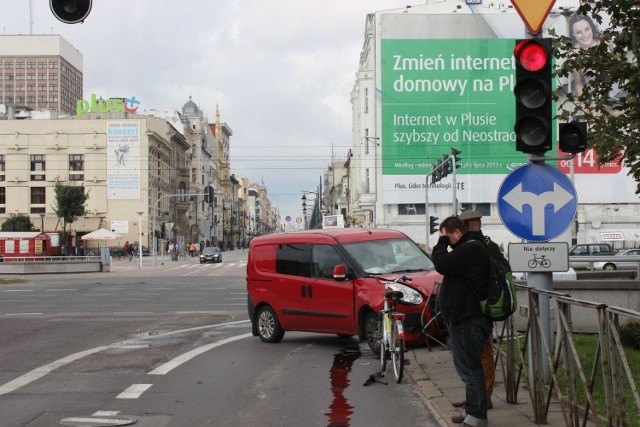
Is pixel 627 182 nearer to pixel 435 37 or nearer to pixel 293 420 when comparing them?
pixel 435 37

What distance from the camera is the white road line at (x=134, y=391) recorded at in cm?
901

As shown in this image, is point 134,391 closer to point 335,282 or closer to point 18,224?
point 335,282

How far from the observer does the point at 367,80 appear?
81688 mm

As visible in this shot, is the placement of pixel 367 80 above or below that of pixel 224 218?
above

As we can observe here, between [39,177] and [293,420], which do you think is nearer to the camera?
[293,420]

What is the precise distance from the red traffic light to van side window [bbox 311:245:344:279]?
20.1 feet

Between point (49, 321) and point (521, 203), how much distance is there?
13843mm

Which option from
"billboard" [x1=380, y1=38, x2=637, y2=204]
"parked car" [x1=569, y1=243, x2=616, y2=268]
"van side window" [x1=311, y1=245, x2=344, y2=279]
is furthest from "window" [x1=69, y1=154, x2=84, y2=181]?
"van side window" [x1=311, y1=245, x2=344, y2=279]

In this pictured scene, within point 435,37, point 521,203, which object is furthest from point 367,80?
point 521,203

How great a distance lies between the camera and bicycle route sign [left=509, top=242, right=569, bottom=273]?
7.59 meters

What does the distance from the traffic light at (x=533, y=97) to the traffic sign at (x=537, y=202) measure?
291 mm

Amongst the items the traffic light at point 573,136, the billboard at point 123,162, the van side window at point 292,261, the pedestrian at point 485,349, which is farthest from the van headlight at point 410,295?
the billboard at point 123,162

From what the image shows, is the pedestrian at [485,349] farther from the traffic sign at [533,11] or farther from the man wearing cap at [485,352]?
the traffic sign at [533,11]

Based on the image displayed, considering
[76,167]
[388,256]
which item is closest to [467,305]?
[388,256]
